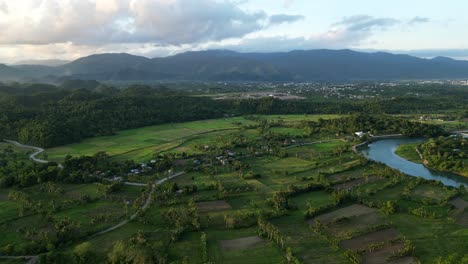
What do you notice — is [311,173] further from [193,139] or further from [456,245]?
[193,139]

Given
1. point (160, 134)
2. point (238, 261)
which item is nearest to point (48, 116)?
point (160, 134)

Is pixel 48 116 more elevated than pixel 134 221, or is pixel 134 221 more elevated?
pixel 48 116

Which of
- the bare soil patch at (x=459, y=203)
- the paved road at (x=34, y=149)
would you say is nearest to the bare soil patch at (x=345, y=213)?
the bare soil patch at (x=459, y=203)

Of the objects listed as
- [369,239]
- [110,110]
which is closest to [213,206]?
[369,239]

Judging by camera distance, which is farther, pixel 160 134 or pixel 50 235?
pixel 160 134

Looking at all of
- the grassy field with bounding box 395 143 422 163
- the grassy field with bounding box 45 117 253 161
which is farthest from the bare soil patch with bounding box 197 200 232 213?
the grassy field with bounding box 395 143 422 163

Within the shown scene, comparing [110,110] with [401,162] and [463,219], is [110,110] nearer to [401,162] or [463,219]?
[401,162]

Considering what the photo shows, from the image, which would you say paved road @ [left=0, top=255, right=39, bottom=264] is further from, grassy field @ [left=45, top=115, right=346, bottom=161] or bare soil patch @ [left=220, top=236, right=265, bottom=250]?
grassy field @ [left=45, top=115, right=346, bottom=161]
